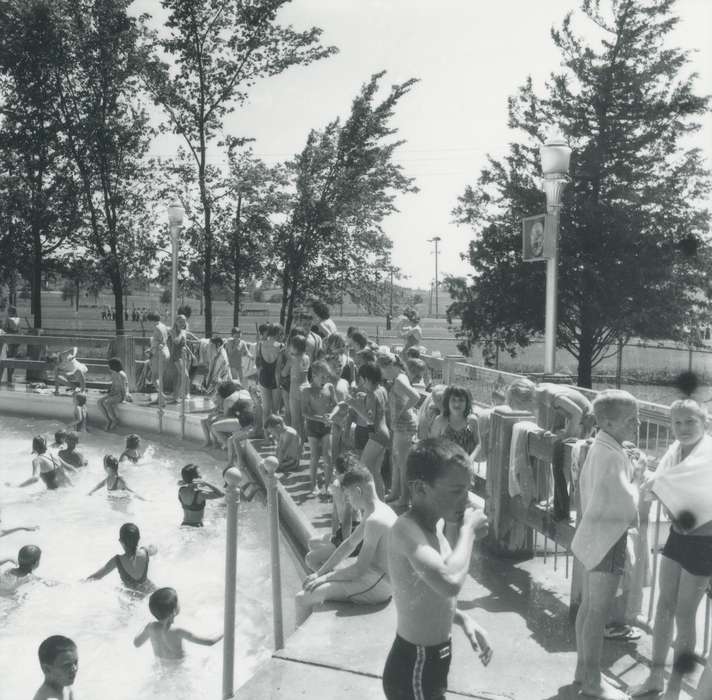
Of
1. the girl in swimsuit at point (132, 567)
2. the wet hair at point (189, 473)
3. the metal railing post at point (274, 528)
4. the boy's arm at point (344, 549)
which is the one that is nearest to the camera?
the metal railing post at point (274, 528)

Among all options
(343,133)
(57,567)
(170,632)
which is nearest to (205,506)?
(57,567)

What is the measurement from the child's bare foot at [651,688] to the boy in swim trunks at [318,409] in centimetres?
506

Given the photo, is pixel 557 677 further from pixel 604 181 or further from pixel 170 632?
pixel 604 181

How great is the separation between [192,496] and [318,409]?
2.18 metres

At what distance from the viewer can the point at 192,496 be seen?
33.8 feet

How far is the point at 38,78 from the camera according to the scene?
22.8m

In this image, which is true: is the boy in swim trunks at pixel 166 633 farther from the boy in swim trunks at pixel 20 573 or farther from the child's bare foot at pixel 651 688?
the child's bare foot at pixel 651 688

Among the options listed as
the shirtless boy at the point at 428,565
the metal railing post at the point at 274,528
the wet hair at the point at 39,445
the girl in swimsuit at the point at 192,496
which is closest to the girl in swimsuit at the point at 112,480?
the wet hair at the point at 39,445

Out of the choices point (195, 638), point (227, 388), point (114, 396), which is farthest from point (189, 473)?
point (114, 396)

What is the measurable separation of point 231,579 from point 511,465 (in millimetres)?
2463

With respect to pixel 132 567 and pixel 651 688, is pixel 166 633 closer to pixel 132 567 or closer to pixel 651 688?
pixel 132 567

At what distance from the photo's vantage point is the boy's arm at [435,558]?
3189 mm

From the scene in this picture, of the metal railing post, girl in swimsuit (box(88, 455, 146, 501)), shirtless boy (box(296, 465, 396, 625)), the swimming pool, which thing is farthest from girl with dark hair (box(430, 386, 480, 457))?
girl in swimsuit (box(88, 455, 146, 501))

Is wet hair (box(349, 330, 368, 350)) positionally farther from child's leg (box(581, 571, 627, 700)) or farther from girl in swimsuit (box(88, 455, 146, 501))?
child's leg (box(581, 571, 627, 700))
